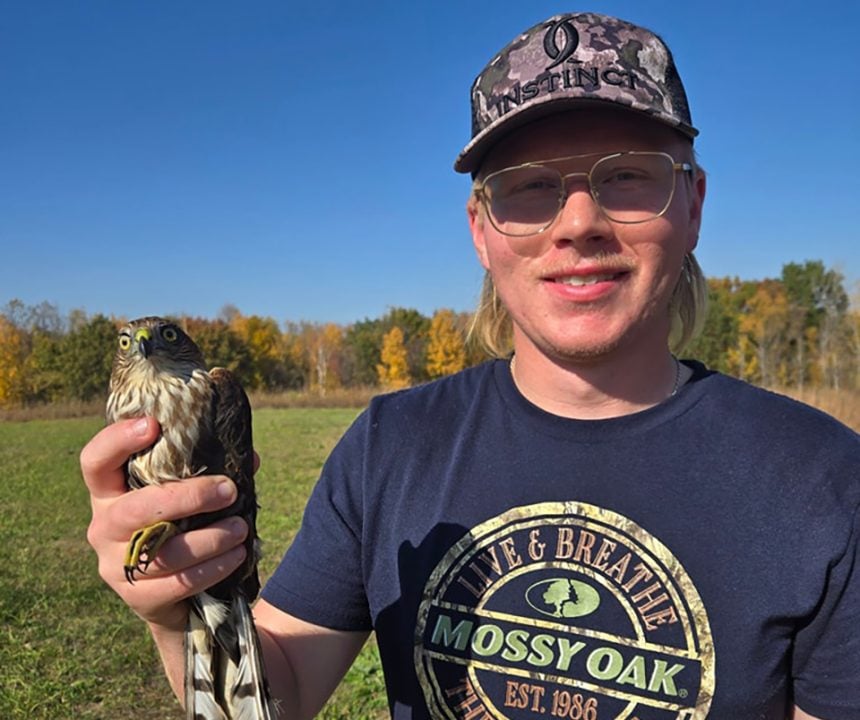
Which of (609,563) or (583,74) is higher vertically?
(583,74)

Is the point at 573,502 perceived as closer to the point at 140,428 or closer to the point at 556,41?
the point at 140,428

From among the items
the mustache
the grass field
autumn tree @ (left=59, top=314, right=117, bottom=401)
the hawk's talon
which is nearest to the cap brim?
the mustache

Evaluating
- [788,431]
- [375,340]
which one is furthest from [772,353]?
[788,431]

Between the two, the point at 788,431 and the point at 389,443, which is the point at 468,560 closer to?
the point at 389,443

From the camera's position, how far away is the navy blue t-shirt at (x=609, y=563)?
1863 millimetres

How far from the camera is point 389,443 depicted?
245cm

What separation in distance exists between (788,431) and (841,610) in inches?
20.3

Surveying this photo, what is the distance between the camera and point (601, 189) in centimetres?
221

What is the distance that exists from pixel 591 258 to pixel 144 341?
1.78 m

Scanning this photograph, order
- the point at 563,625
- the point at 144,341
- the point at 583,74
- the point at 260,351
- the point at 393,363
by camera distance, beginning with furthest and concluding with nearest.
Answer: the point at 393,363 → the point at 260,351 → the point at 144,341 → the point at 583,74 → the point at 563,625

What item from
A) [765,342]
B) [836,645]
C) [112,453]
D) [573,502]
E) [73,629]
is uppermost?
[765,342]

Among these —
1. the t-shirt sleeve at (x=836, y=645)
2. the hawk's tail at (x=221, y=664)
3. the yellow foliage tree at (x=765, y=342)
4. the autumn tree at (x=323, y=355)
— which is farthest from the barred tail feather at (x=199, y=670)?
the yellow foliage tree at (x=765, y=342)

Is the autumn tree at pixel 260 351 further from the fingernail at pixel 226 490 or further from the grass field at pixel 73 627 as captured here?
the fingernail at pixel 226 490

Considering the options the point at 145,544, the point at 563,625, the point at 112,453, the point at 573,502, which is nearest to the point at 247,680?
the point at 145,544
